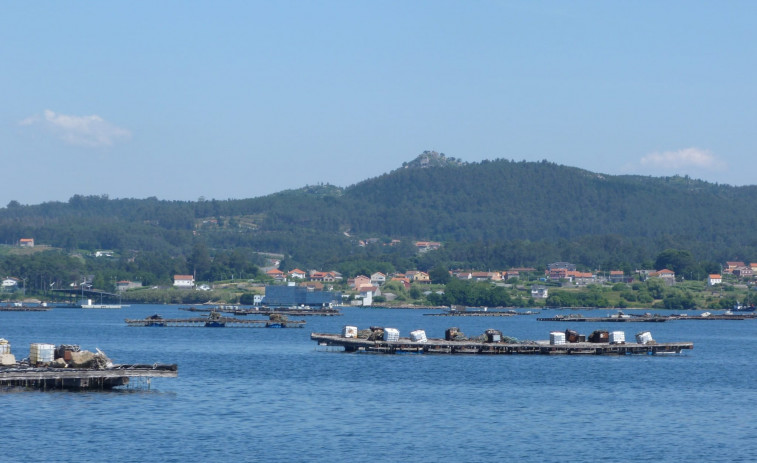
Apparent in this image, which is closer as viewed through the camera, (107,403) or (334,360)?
(107,403)

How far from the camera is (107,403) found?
62188mm

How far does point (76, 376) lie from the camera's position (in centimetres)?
6700

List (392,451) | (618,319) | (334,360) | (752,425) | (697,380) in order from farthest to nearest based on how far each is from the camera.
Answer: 1. (618,319)
2. (334,360)
3. (697,380)
4. (752,425)
5. (392,451)

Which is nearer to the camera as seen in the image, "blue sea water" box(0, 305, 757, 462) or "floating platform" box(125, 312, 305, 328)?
"blue sea water" box(0, 305, 757, 462)

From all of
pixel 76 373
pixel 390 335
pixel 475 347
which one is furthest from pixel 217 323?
pixel 76 373

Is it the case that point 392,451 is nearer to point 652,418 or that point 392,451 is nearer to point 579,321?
point 652,418

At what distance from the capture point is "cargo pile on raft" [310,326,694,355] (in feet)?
346

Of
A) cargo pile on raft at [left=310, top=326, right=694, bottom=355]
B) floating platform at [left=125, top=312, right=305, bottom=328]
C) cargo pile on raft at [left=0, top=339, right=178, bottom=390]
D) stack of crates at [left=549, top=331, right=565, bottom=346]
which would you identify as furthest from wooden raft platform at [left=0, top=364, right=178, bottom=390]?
floating platform at [left=125, top=312, right=305, bottom=328]

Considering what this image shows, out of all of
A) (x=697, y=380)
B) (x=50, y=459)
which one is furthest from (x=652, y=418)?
(x=50, y=459)

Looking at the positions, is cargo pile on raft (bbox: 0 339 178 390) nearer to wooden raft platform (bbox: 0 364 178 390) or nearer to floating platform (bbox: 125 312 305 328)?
wooden raft platform (bbox: 0 364 178 390)

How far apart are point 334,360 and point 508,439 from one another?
148ft

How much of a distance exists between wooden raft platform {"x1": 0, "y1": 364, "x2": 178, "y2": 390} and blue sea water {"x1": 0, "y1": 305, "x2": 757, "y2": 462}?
4.30 feet

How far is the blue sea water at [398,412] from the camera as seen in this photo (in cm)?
4966

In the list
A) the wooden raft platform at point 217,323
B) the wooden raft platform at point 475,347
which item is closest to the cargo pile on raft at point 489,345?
the wooden raft platform at point 475,347
